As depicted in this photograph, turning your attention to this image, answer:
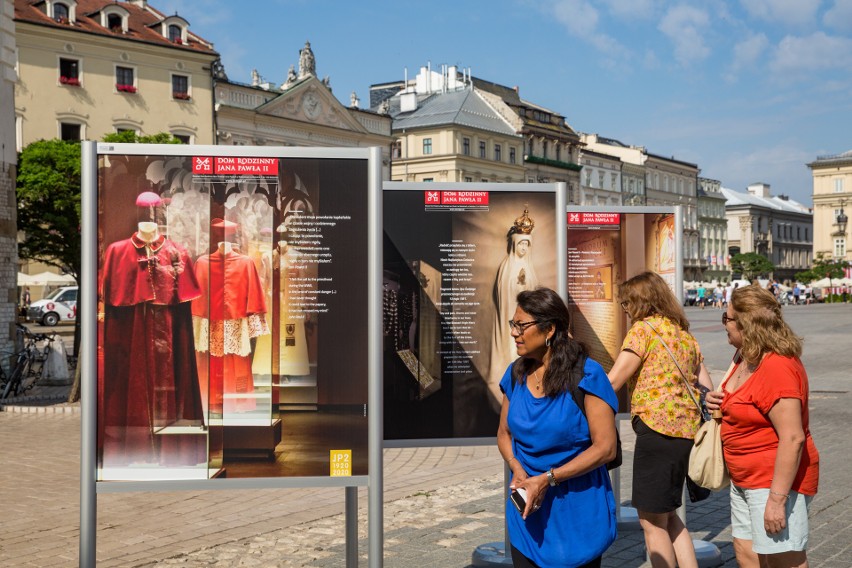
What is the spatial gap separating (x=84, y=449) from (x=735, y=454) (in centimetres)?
282

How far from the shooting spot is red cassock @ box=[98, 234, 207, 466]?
438 centimetres

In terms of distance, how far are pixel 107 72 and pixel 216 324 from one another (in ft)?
169

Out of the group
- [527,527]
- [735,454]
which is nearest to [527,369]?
[527,527]

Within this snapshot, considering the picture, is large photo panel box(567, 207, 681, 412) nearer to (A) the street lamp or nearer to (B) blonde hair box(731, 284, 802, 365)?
(B) blonde hair box(731, 284, 802, 365)

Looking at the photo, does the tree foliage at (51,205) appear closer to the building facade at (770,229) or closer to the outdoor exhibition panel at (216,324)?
the outdoor exhibition panel at (216,324)

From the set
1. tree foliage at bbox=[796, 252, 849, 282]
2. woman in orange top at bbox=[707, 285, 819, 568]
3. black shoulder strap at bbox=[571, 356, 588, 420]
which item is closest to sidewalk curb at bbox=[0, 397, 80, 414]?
woman in orange top at bbox=[707, 285, 819, 568]

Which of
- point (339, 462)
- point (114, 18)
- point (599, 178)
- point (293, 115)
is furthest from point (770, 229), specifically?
point (339, 462)

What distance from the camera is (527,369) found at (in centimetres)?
393

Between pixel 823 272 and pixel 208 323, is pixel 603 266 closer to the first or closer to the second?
pixel 208 323

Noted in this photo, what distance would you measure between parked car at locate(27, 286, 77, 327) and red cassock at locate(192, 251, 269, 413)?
1555 inches

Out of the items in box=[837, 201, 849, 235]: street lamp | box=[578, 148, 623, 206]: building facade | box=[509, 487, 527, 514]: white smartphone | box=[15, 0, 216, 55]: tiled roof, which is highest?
box=[15, 0, 216, 55]: tiled roof

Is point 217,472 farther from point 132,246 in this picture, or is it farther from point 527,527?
point 527,527

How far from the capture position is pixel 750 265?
113m

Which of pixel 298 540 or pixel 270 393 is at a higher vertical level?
pixel 270 393
